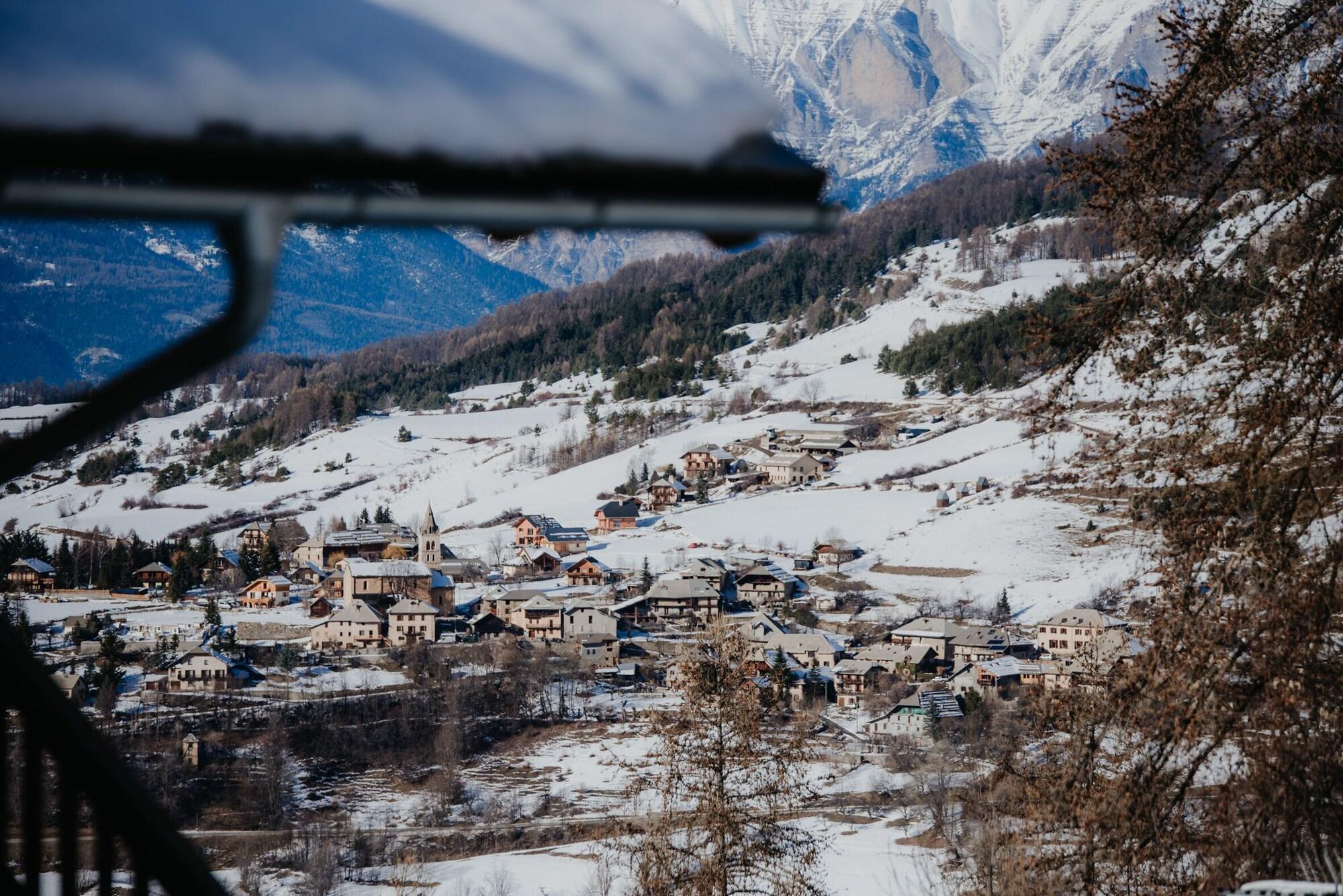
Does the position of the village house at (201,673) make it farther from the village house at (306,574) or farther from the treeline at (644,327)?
the treeline at (644,327)

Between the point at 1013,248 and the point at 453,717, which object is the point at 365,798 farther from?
the point at 1013,248

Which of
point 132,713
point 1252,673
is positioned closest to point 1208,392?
point 1252,673

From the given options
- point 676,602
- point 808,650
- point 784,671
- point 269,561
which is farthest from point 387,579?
point 784,671

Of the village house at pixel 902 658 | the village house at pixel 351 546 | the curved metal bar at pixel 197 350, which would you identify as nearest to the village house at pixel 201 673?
the village house at pixel 902 658

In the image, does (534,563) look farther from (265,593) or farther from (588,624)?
(588,624)

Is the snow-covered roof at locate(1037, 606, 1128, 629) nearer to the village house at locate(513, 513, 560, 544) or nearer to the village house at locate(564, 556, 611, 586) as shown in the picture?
the village house at locate(564, 556, 611, 586)

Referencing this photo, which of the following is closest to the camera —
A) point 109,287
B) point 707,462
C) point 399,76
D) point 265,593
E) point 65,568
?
point 399,76
